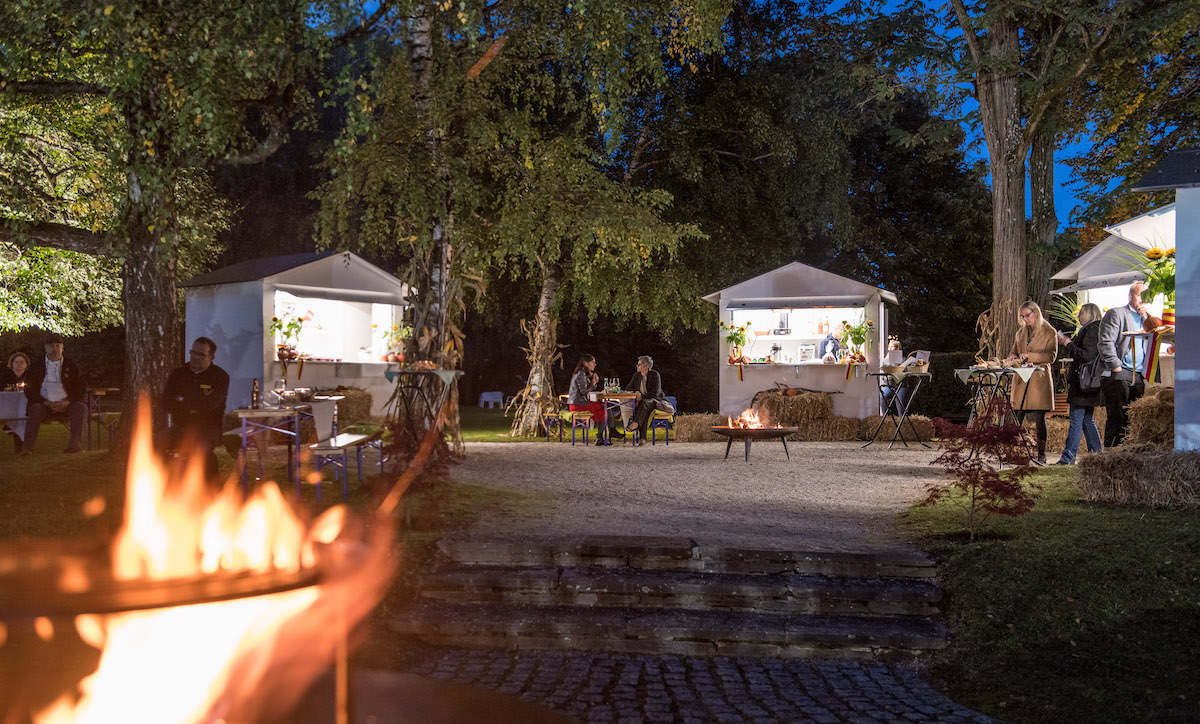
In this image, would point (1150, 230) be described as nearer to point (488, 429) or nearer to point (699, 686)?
point (488, 429)

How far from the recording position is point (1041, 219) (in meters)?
16.0

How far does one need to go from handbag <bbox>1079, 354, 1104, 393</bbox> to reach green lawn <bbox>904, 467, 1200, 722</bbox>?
3282 millimetres

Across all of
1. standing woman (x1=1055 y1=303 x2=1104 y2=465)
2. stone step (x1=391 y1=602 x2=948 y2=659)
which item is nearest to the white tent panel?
standing woman (x1=1055 y1=303 x2=1104 y2=465)

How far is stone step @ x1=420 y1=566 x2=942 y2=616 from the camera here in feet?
16.5

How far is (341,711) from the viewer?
2830 millimetres

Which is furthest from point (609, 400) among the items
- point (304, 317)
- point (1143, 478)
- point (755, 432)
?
point (1143, 478)

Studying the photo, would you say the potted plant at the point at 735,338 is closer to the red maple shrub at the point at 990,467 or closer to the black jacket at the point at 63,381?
the black jacket at the point at 63,381

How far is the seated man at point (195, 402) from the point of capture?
7.84 metres

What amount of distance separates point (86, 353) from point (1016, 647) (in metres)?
27.8

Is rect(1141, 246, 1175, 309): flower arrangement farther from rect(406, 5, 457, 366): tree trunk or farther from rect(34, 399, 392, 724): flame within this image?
rect(34, 399, 392, 724): flame

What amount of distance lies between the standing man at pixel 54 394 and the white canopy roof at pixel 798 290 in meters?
9.84

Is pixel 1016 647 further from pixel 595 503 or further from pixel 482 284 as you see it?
pixel 482 284

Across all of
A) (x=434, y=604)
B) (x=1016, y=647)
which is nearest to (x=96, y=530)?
(x=434, y=604)

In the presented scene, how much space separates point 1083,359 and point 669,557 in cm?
582
